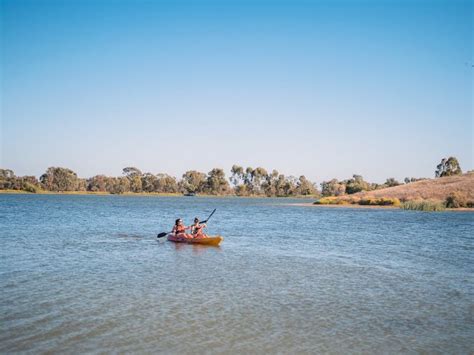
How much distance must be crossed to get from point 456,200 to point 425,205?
5065 mm

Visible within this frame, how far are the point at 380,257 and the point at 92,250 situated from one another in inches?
614

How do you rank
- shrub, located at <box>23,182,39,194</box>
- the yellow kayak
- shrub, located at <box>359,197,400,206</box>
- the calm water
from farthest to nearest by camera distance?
shrub, located at <box>23,182,39,194</box> → shrub, located at <box>359,197,400,206</box> → the yellow kayak → the calm water

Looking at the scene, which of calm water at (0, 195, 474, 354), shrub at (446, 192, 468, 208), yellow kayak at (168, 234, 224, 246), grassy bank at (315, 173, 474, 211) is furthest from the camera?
grassy bank at (315, 173, 474, 211)

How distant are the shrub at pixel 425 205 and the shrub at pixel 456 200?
182 centimetres

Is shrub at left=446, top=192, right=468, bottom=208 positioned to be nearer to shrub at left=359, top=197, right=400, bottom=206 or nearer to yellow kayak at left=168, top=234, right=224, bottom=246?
shrub at left=359, top=197, right=400, bottom=206

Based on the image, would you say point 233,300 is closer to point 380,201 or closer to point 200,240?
point 200,240

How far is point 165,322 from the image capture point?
12039 millimetres

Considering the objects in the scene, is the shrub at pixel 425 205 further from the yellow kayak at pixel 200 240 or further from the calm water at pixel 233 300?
the yellow kayak at pixel 200 240

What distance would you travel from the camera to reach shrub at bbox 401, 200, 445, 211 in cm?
7544

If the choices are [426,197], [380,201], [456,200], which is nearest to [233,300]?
[456,200]

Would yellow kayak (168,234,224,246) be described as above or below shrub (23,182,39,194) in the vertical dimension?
below

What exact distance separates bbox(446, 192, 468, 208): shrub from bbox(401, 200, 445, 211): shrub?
1822mm

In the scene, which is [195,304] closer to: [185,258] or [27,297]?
[27,297]

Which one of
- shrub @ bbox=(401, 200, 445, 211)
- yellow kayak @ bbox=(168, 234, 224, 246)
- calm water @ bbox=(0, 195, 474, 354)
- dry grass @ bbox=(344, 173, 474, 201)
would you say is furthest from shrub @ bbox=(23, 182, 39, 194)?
calm water @ bbox=(0, 195, 474, 354)
